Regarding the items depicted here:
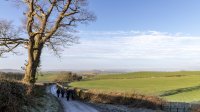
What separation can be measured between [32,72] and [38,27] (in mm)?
5304

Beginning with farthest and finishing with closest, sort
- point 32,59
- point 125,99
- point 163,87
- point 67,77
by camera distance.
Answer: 1. point 67,77
2. point 163,87
3. point 125,99
4. point 32,59

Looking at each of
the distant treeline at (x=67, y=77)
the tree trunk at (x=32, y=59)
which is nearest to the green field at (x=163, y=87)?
the tree trunk at (x=32, y=59)

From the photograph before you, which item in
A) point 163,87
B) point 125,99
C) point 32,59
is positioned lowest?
point 125,99

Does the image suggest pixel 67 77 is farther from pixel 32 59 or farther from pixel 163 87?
pixel 32 59

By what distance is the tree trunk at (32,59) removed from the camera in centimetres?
4050

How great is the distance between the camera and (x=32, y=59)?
40.8m

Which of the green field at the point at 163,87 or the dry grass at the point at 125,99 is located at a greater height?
the green field at the point at 163,87

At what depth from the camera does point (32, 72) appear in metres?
41.0

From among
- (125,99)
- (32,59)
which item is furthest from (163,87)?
(32,59)

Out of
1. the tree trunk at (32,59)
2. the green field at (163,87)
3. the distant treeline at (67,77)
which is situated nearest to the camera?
the tree trunk at (32,59)

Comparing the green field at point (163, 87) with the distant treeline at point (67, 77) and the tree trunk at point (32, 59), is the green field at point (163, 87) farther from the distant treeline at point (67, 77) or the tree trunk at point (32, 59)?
the distant treeline at point (67, 77)

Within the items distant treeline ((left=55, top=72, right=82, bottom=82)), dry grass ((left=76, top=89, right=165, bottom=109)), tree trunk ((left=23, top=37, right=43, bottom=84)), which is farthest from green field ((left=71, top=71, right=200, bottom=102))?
distant treeline ((left=55, top=72, right=82, bottom=82))

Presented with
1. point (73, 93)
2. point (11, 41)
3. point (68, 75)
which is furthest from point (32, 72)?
point (68, 75)

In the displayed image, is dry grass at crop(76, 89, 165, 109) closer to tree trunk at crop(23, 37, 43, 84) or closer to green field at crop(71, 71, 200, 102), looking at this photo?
green field at crop(71, 71, 200, 102)
